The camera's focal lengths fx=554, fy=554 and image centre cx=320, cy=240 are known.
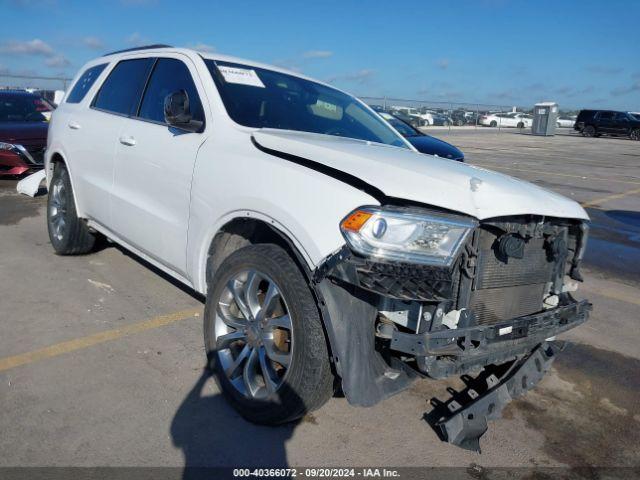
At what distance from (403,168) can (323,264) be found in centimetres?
60

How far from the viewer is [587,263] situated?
6.28 meters

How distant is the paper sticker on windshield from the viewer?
3.71 m

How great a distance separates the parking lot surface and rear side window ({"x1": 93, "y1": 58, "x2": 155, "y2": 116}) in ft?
5.04

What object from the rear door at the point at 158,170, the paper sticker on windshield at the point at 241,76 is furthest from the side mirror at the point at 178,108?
the paper sticker on windshield at the point at 241,76

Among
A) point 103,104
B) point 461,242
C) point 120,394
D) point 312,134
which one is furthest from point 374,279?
point 103,104

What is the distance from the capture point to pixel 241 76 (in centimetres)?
379

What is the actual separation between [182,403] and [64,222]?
3083 millimetres

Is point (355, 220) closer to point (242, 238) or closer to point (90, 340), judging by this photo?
point (242, 238)

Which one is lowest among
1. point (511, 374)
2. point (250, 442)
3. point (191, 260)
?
point (250, 442)

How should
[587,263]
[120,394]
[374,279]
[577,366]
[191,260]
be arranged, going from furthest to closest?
1. [587,263]
2. [577,366]
3. [191,260]
4. [120,394]
5. [374,279]

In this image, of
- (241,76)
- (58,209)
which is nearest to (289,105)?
(241,76)

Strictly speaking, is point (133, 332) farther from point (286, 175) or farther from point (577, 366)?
point (577, 366)

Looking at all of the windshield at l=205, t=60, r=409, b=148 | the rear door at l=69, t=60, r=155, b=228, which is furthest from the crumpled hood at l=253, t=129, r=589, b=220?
the rear door at l=69, t=60, r=155, b=228

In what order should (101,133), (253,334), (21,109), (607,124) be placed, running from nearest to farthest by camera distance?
(253,334) < (101,133) < (21,109) < (607,124)
